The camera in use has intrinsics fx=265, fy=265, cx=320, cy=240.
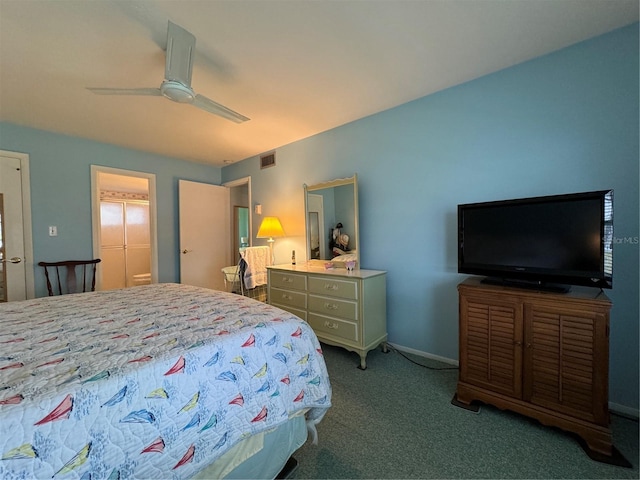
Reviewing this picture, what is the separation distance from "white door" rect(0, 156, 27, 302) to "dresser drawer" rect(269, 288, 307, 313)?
2.63 m

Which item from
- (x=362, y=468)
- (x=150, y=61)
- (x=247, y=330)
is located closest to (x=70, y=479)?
(x=247, y=330)

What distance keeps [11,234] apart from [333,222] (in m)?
3.39

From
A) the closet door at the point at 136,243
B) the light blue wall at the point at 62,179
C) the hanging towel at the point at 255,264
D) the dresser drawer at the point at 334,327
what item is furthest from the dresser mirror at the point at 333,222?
the closet door at the point at 136,243

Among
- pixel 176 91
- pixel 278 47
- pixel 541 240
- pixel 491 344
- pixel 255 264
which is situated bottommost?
pixel 491 344

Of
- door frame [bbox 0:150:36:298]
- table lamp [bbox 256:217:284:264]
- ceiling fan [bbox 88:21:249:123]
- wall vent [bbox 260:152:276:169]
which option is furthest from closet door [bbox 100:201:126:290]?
ceiling fan [bbox 88:21:249:123]

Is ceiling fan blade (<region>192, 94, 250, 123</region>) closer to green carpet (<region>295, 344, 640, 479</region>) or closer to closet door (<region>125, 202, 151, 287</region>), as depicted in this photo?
green carpet (<region>295, 344, 640, 479</region>)

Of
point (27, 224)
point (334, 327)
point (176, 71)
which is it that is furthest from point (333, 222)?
point (27, 224)

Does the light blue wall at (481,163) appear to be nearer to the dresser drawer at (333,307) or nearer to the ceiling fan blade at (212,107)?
the dresser drawer at (333,307)

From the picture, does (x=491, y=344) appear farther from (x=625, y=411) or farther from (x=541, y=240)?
(x=625, y=411)

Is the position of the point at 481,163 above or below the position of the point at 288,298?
above

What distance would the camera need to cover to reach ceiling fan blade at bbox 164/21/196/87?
155 cm

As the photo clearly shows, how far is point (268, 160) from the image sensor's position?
12.5ft

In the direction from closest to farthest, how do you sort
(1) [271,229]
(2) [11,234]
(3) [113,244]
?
(2) [11,234] → (1) [271,229] → (3) [113,244]

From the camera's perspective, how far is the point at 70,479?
2.27ft
